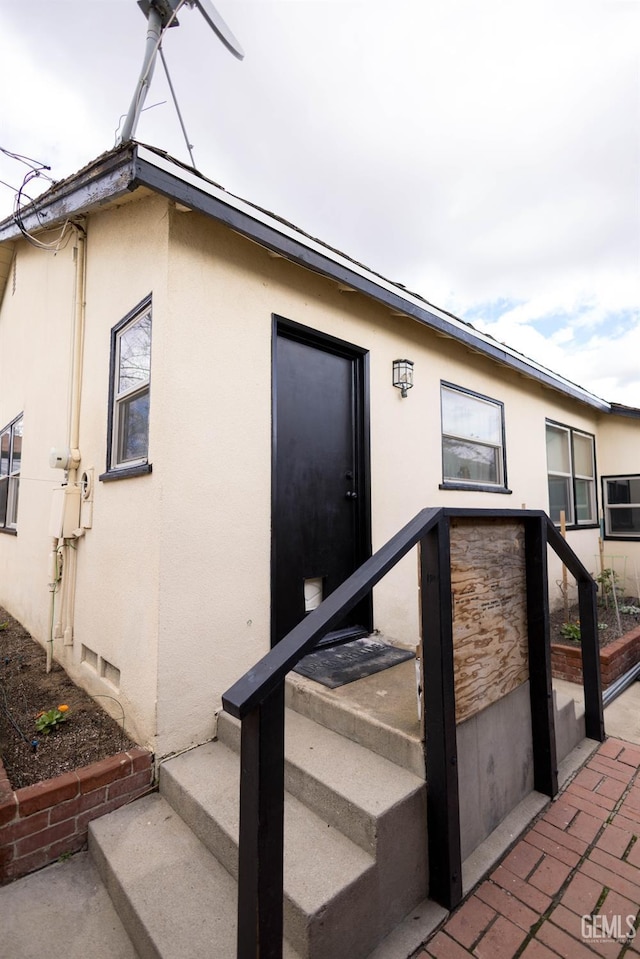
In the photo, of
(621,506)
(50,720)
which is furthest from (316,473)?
(621,506)

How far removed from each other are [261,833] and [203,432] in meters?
1.94

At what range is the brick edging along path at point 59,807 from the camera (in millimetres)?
1842

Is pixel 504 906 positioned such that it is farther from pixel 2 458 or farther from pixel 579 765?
pixel 2 458

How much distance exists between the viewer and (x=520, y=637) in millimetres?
2389

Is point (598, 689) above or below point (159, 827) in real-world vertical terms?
above

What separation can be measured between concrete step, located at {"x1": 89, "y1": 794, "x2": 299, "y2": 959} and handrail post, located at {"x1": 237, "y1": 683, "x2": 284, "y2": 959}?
0.42 meters

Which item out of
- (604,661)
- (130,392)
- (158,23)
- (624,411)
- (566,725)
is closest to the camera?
(566,725)

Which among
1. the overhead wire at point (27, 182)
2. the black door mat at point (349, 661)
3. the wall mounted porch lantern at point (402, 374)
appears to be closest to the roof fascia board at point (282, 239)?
the wall mounted porch lantern at point (402, 374)

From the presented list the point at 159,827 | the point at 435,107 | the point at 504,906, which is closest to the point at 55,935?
the point at 159,827

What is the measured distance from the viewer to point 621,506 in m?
7.46

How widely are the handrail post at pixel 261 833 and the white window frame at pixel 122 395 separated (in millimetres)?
1949

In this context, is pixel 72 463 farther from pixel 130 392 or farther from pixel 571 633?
pixel 571 633

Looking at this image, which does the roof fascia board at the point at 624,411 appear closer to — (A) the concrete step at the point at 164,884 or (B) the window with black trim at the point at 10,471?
(A) the concrete step at the point at 164,884

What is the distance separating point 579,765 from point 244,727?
2.57 meters
